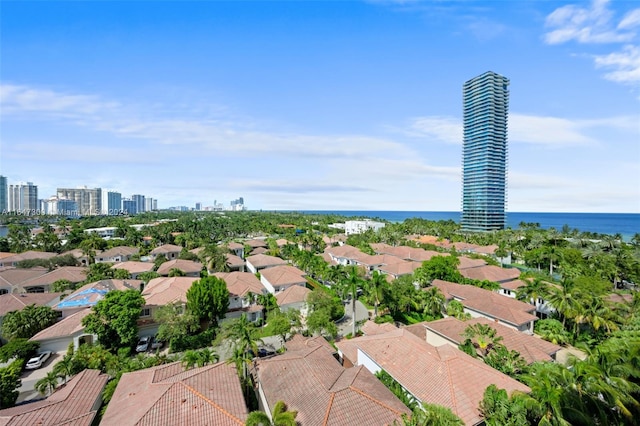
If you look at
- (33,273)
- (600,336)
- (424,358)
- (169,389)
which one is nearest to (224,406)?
(169,389)

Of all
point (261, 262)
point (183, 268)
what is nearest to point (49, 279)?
point (183, 268)

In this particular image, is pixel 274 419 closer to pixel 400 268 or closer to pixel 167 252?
pixel 400 268

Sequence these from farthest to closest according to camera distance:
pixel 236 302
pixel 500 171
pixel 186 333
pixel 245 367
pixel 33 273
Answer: pixel 500 171 < pixel 33 273 < pixel 236 302 < pixel 186 333 < pixel 245 367

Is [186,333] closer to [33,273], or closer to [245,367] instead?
[245,367]

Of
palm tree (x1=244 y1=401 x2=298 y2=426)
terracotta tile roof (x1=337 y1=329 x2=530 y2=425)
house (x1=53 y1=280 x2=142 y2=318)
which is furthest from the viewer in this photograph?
house (x1=53 y1=280 x2=142 y2=318)

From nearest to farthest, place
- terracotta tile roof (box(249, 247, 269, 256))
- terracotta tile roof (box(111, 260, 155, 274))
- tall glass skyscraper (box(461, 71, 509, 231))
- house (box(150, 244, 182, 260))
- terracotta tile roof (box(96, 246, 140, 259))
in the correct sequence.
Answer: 1. terracotta tile roof (box(111, 260, 155, 274))
2. terracotta tile roof (box(96, 246, 140, 259))
3. house (box(150, 244, 182, 260))
4. terracotta tile roof (box(249, 247, 269, 256))
5. tall glass skyscraper (box(461, 71, 509, 231))

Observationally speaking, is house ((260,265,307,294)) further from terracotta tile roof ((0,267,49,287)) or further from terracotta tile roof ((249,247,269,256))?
terracotta tile roof ((0,267,49,287))

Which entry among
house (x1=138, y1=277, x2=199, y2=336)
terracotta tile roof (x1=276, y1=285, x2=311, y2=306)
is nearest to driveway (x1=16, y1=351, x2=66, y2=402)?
house (x1=138, y1=277, x2=199, y2=336)
